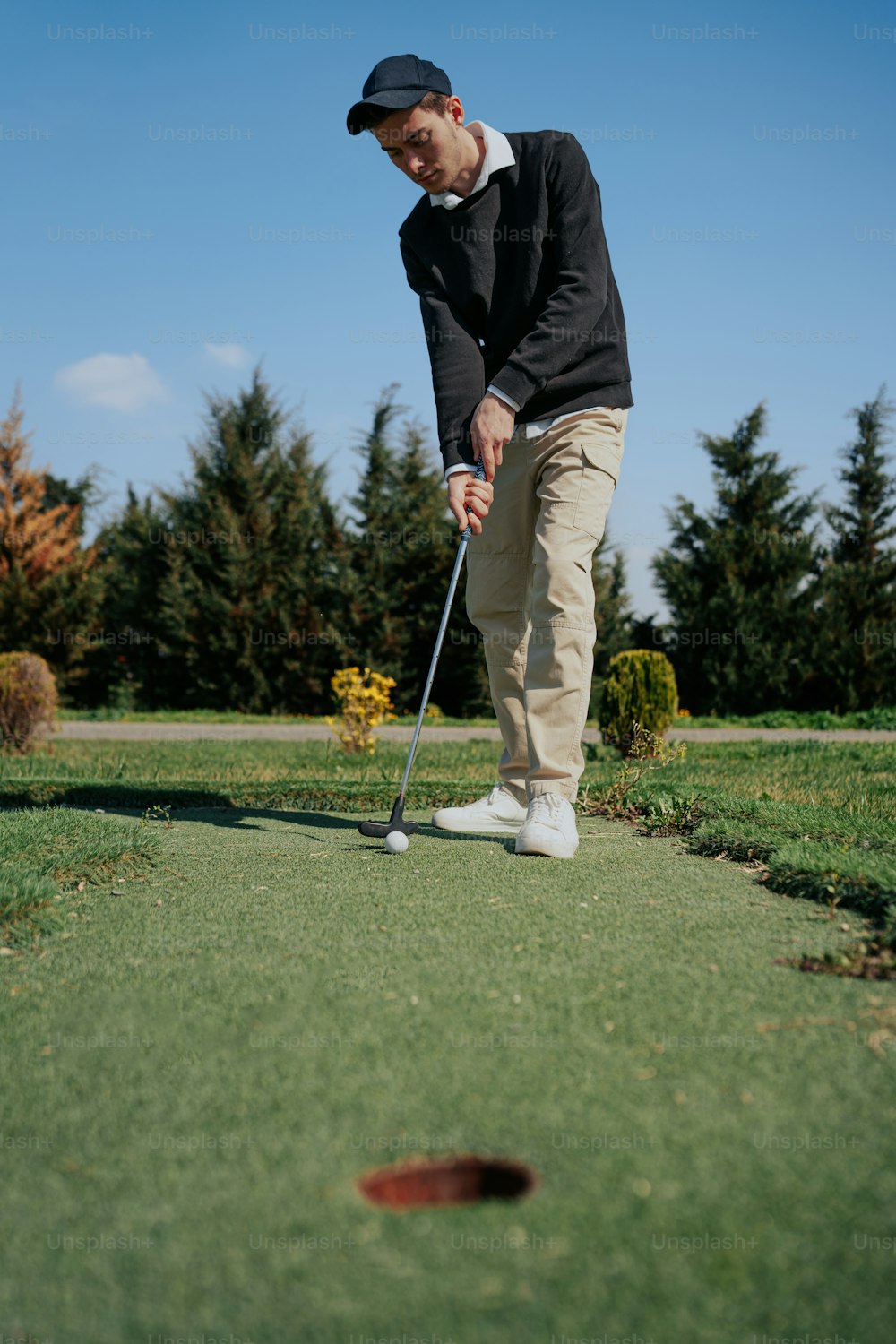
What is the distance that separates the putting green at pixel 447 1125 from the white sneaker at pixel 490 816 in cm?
137

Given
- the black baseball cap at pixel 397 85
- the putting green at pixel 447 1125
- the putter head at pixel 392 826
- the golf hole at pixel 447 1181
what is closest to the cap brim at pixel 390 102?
A: the black baseball cap at pixel 397 85

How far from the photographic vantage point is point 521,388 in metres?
3.35

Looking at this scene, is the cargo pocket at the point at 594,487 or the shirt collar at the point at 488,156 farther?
the shirt collar at the point at 488,156

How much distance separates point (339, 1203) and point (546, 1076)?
373mm

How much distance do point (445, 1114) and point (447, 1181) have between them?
0.12m

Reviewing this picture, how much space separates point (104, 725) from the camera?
14.1 m

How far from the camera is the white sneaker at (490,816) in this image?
3643mm

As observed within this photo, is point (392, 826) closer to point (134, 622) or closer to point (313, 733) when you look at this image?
point (313, 733)

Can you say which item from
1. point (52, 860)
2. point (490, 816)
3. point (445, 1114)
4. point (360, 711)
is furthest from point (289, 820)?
point (360, 711)

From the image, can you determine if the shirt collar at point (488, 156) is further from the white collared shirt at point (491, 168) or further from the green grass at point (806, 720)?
the green grass at point (806, 720)

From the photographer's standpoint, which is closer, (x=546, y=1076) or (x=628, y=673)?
(x=546, y=1076)

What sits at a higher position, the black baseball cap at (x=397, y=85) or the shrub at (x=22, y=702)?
the black baseball cap at (x=397, y=85)

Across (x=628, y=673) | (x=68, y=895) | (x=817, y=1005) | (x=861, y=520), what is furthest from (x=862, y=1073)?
(x=861, y=520)

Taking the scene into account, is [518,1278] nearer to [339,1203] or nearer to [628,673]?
[339,1203]
